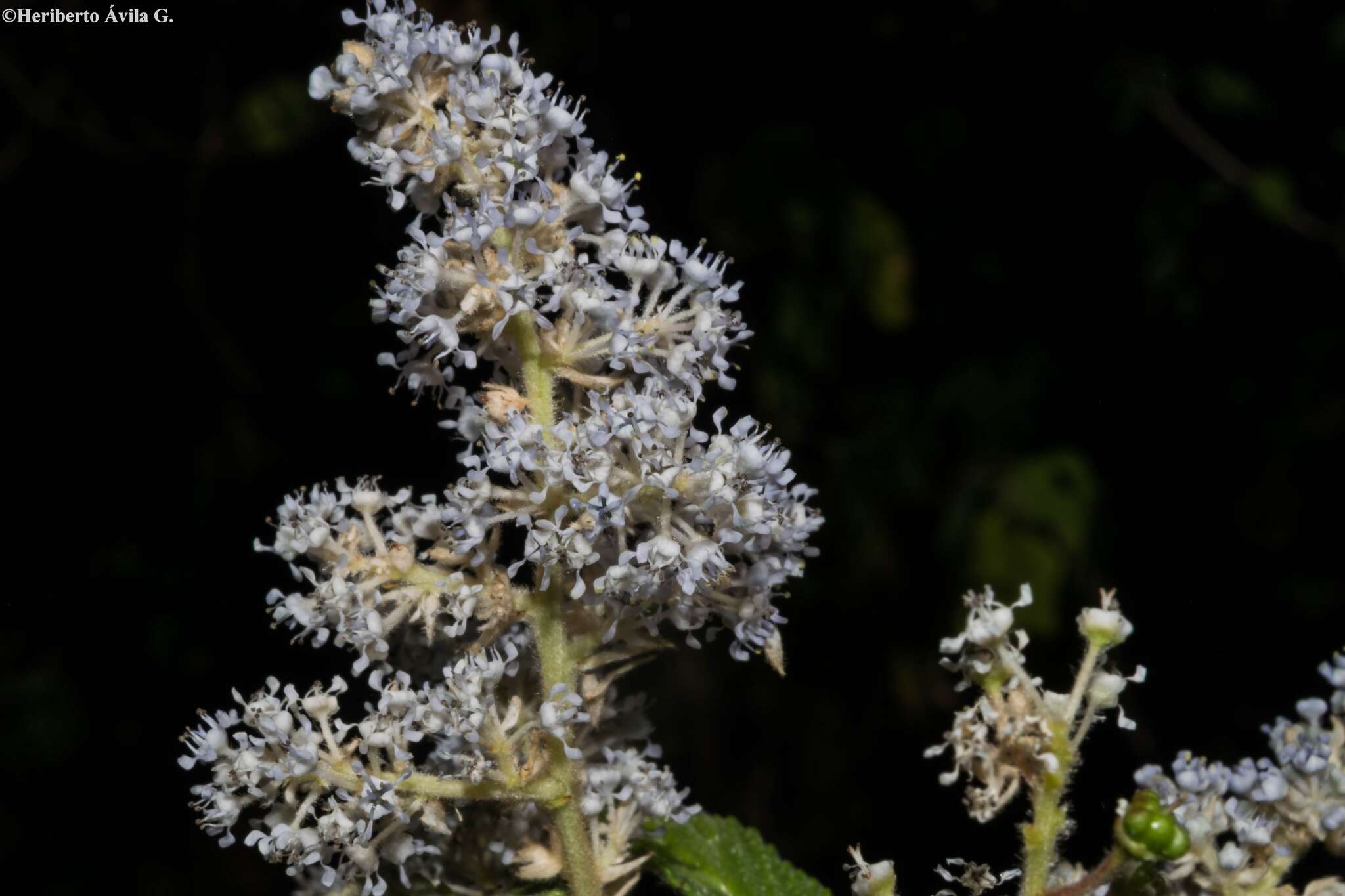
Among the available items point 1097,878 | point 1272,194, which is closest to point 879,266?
point 1272,194

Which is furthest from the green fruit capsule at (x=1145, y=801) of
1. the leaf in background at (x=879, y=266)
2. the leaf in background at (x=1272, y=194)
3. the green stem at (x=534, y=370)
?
the leaf in background at (x=1272, y=194)

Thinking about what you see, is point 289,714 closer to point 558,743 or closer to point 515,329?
point 558,743

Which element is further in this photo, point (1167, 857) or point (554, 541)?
point (554, 541)

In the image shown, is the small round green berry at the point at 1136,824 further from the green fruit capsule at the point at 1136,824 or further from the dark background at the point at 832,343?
the dark background at the point at 832,343

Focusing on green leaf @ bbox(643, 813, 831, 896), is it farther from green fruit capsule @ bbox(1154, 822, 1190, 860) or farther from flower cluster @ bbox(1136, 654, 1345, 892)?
green fruit capsule @ bbox(1154, 822, 1190, 860)

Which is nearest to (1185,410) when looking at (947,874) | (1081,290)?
(1081,290)

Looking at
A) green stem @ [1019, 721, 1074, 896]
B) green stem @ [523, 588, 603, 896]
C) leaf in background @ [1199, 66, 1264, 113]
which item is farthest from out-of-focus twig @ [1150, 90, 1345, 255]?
green stem @ [523, 588, 603, 896]

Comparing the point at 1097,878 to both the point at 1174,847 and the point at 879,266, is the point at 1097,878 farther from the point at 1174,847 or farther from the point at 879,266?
the point at 879,266
